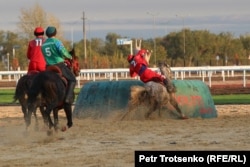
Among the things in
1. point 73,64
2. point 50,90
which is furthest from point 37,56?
point 50,90

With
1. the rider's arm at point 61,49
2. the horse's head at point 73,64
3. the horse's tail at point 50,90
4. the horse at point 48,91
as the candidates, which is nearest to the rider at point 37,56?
the horse's head at point 73,64

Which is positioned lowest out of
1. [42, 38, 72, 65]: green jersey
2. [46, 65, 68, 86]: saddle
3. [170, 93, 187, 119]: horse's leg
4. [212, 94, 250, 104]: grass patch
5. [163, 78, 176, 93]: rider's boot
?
[212, 94, 250, 104]: grass patch

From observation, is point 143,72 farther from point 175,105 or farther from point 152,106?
point 175,105

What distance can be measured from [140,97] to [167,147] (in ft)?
23.2

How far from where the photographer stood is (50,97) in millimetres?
16359

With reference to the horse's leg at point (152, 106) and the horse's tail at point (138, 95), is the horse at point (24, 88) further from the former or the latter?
the horse's leg at point (152, 106)

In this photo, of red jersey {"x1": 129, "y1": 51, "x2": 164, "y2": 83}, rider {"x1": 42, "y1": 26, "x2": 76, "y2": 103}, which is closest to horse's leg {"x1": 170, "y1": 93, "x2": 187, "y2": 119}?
red jersey {"x1": 129, "y1": 51, "x2": 164, "y2": 83}

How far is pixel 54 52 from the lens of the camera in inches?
667

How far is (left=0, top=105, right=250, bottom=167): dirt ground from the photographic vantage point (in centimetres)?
1241

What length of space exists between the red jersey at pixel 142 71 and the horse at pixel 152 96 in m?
0.19

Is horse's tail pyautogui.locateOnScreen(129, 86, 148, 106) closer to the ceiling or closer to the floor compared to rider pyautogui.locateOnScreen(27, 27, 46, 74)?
closer to the floor

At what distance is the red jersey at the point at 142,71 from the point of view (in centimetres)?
2052

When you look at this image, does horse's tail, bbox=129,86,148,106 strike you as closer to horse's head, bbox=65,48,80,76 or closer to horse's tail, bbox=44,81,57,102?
horse's head, bbox=65,48,80,76

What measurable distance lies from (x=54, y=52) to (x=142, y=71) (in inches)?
161
